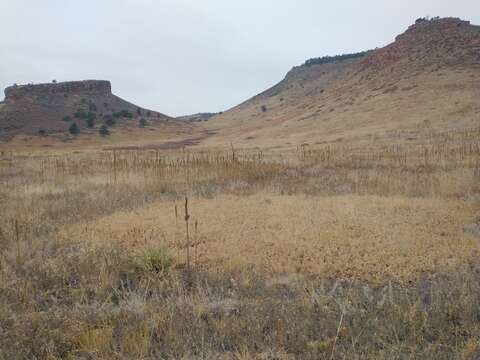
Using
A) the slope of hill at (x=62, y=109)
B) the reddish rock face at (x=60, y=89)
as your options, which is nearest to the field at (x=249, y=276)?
the slope of hill at (x=62, y=109)

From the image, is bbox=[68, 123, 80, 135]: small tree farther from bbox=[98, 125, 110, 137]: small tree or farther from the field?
the field

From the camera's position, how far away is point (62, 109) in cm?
6556

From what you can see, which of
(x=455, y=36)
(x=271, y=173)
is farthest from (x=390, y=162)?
(x=455, y=36)

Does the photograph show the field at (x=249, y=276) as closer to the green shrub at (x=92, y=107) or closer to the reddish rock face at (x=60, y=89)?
the green shrub at (x=92, y=107)

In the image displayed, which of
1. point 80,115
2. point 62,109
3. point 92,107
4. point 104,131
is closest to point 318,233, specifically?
point 104,131

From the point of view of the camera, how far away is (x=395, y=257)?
4.22 metres

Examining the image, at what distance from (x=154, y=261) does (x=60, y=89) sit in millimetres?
79810

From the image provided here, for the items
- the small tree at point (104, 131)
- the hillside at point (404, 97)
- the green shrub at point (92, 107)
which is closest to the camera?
the hillside at point (404, 97)

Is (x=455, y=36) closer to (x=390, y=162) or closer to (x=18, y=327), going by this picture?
(x=390, y=162)

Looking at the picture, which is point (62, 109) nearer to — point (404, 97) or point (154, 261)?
point (404, 97)

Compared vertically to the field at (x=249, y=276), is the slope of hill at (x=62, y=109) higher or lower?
higher

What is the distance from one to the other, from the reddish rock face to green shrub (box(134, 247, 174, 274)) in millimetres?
75610

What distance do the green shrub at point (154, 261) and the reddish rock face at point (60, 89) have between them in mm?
75610

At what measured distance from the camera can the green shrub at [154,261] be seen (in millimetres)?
4035
